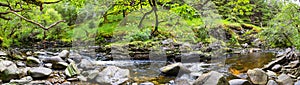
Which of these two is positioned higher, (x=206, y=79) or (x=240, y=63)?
(x=206, y=79)

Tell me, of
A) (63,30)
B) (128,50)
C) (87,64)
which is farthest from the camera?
(63,30)

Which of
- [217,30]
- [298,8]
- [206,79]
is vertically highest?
[298,8]

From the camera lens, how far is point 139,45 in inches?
424

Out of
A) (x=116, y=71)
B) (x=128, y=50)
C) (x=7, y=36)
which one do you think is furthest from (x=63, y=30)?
(x=116, y=71)

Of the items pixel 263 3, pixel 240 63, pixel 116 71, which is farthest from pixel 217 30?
pixel 116 71

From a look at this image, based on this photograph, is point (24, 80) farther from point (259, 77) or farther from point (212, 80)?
Answer: point (259, 77)

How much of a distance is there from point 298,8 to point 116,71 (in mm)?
6079

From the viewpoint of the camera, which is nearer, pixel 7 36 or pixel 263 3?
pixel 7 36

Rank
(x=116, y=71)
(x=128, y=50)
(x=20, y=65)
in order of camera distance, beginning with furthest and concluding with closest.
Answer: (x=128, y=50), (x=20, y=65), (x=116, y=71)

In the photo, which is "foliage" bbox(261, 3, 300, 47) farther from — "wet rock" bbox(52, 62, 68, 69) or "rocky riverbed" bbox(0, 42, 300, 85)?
"wet rock" bbox(52, 62, 68, 69)

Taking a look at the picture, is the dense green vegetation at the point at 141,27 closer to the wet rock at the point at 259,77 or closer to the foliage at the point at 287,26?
the foliage at the point at 287,26

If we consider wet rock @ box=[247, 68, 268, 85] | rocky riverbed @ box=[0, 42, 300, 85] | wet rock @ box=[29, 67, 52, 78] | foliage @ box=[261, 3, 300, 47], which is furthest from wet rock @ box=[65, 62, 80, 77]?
foliage @ box=[261, 3, 300, 47]

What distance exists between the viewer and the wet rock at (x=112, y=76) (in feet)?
21.7

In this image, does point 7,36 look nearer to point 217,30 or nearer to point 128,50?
point 128,50
